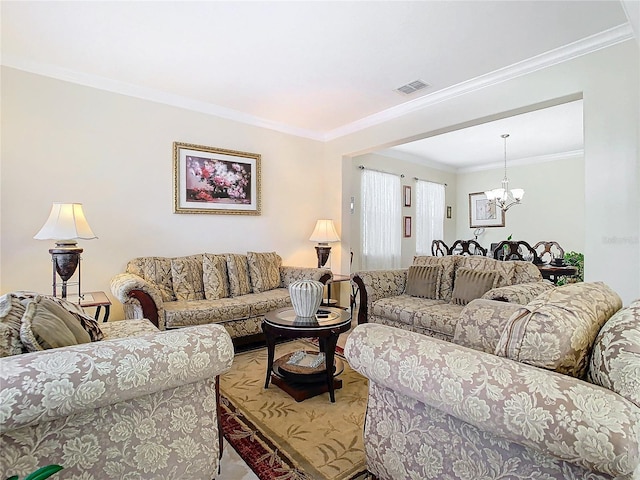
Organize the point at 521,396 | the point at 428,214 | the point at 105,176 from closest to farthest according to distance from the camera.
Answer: the point at 521,396 → the point at 105,176 → the point at 428,214

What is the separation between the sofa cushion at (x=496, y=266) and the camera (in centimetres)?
Result: 311

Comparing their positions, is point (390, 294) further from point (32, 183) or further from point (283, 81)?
point (32, 183)

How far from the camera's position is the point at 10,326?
3.98 feet

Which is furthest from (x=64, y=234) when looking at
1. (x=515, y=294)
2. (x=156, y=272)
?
(x=515, y=294)

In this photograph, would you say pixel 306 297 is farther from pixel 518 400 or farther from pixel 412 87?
pixel 412 87

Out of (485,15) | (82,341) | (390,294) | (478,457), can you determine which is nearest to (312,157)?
(390,294)

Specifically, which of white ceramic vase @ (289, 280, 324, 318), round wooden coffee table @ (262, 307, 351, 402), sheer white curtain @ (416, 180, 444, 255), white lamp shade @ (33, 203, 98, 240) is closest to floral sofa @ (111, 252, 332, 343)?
white lamp shade @ (33, 203, 98, 240)

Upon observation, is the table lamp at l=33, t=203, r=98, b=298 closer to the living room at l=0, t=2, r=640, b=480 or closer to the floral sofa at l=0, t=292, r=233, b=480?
the living room at l=0, t=2, r=640, b=480

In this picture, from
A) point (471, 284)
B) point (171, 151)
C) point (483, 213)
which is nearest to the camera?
point (471, 284)

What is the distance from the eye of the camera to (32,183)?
307 cm

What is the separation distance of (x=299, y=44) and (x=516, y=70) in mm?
1911

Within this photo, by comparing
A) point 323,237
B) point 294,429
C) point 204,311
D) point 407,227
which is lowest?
point 294,429

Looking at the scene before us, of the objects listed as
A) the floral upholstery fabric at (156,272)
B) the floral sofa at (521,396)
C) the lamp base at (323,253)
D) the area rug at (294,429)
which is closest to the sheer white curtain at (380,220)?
the lamp base at (323,253)

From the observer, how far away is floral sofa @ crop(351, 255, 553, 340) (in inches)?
115
